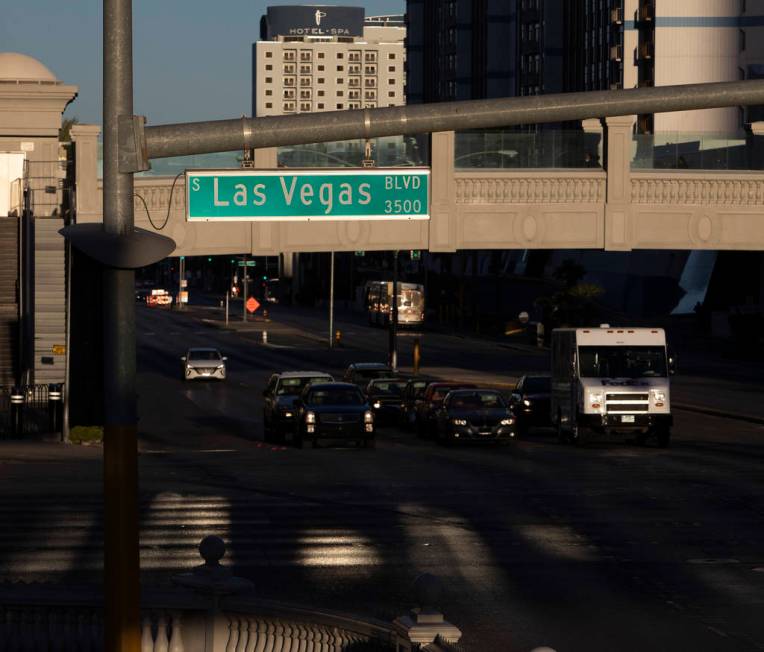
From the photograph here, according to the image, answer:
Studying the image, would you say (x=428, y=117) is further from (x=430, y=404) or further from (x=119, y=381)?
(x=430, y=404)

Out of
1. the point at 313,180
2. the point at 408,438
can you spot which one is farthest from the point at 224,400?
the point at 313,180

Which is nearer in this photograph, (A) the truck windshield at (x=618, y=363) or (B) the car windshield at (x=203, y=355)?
(A) the truck windshield at (x=618, y=363)

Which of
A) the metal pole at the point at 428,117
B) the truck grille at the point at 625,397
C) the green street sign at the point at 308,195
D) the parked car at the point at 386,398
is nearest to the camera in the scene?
the metal pole at the point at 428,117

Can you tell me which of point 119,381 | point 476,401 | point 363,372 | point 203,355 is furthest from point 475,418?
point 203,355

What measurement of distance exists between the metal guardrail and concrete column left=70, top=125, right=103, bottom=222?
6.19 meters

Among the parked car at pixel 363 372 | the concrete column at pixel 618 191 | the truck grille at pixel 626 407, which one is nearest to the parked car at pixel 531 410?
the truck grille at pixel 626 407

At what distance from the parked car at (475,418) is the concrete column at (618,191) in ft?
17.8

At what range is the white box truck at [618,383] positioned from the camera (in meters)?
38.8

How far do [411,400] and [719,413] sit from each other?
38.1 feet

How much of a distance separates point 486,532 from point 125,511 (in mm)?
13503

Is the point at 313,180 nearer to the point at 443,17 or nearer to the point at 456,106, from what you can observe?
the point at 456,106

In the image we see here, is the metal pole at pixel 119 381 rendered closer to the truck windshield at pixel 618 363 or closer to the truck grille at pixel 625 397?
the truck grille at pixel 625 397

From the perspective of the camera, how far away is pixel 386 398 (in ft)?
162

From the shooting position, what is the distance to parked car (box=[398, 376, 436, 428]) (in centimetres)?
4753
